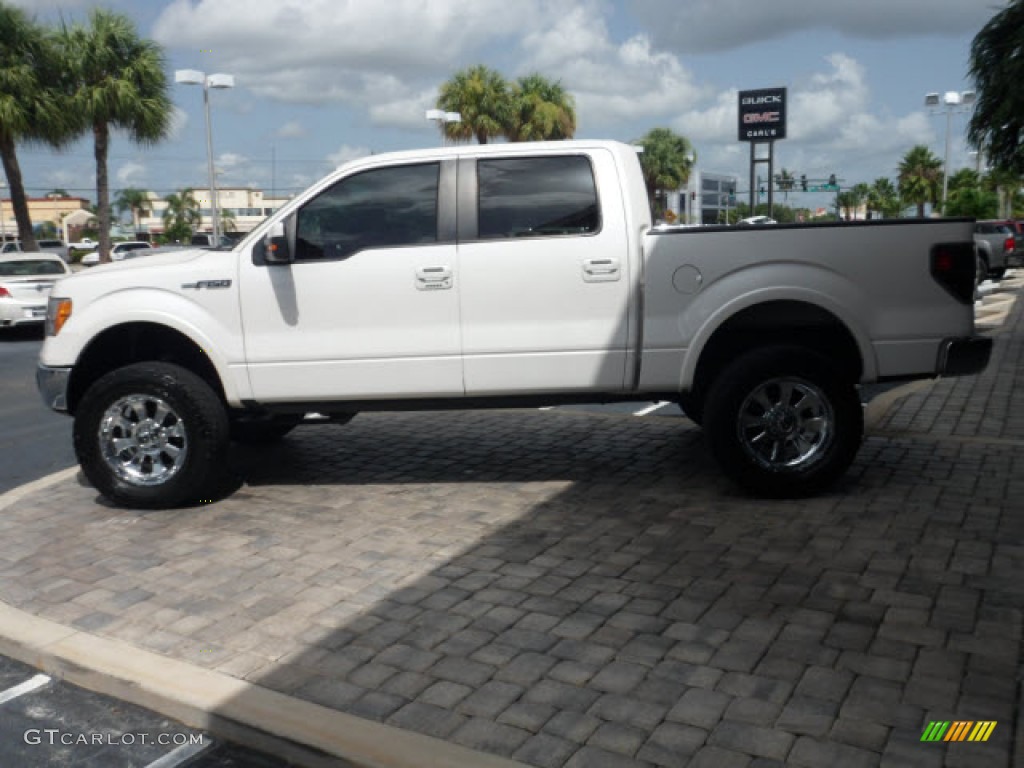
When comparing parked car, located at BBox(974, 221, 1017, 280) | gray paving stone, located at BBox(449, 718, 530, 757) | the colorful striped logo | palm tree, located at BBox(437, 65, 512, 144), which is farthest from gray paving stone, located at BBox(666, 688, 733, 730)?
palm tree, located at BBox(437, 65, 512, 144)

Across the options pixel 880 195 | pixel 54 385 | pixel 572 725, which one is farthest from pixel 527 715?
pixel 880 195

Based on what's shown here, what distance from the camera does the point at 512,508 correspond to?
6004mm

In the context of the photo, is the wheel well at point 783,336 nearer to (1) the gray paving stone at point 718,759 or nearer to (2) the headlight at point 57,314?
(1) the gray paving stone at point 718,759

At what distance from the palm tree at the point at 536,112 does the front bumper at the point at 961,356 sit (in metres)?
39.9

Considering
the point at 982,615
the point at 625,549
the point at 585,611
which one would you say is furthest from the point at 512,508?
the point at 982,615

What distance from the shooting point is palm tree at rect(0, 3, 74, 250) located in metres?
29.1

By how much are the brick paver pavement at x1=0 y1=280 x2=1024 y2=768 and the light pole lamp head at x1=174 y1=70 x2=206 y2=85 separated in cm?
Result: 2451

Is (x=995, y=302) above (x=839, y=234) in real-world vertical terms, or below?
below

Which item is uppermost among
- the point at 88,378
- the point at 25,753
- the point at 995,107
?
the point at 995,107

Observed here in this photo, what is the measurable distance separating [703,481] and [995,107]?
41.1ft

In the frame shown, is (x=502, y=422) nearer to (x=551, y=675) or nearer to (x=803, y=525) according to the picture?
(x=803, y=525)

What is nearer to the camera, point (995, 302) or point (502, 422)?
point (502, 422)

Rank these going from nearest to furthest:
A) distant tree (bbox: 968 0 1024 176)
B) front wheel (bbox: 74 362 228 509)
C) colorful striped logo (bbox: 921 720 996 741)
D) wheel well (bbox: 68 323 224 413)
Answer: colorful striped logo (bbox: 921 720 996 741)
front wheel (bbox: 74 362 228 509)
wheel well (bbox: 68 323 224 413)
distant tree (bbox: 968 0 1024 176)

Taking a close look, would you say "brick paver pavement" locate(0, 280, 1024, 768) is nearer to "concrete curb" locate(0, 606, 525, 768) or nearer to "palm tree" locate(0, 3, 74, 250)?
"concrete curb" locate(0, 606, 525, 768)
